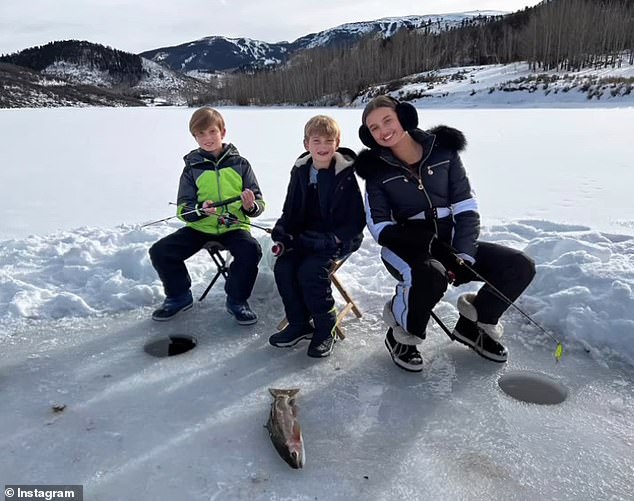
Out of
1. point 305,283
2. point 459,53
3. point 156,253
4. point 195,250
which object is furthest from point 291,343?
point 459,53

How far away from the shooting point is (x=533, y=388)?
251 cm

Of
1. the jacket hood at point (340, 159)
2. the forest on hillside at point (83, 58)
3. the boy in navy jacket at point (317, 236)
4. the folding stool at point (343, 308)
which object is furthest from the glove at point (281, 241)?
the forest on hillside at point (83, 58)

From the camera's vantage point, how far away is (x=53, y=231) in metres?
4.88

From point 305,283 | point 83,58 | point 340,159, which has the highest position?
point 83,58

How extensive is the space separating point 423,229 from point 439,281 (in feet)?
1.12

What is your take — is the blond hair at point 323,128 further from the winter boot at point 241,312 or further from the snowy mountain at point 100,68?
the snowy mountain at point 100,68

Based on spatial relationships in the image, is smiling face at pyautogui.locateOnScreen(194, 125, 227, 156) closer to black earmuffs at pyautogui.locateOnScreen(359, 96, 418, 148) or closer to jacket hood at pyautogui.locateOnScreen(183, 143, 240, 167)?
jacket hood at pyautogui.locateOnScreen(183, 143, 240, 167)

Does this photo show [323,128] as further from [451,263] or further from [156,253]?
[156,253]

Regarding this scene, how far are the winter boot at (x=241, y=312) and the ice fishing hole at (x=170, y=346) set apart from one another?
1.04 ft

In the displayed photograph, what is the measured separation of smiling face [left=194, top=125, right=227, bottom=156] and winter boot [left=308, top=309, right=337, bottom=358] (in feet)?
4.60

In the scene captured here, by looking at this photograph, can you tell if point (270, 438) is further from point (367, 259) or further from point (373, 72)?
point (373, 72)

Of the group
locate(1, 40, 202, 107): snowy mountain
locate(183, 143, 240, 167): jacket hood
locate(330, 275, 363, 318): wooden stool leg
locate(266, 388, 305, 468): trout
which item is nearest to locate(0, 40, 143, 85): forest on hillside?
locate(1, 40, 202, 107): snowy mountain

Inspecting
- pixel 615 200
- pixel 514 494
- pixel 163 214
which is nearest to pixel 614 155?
pixel 615 200

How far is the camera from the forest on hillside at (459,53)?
35.8 m
